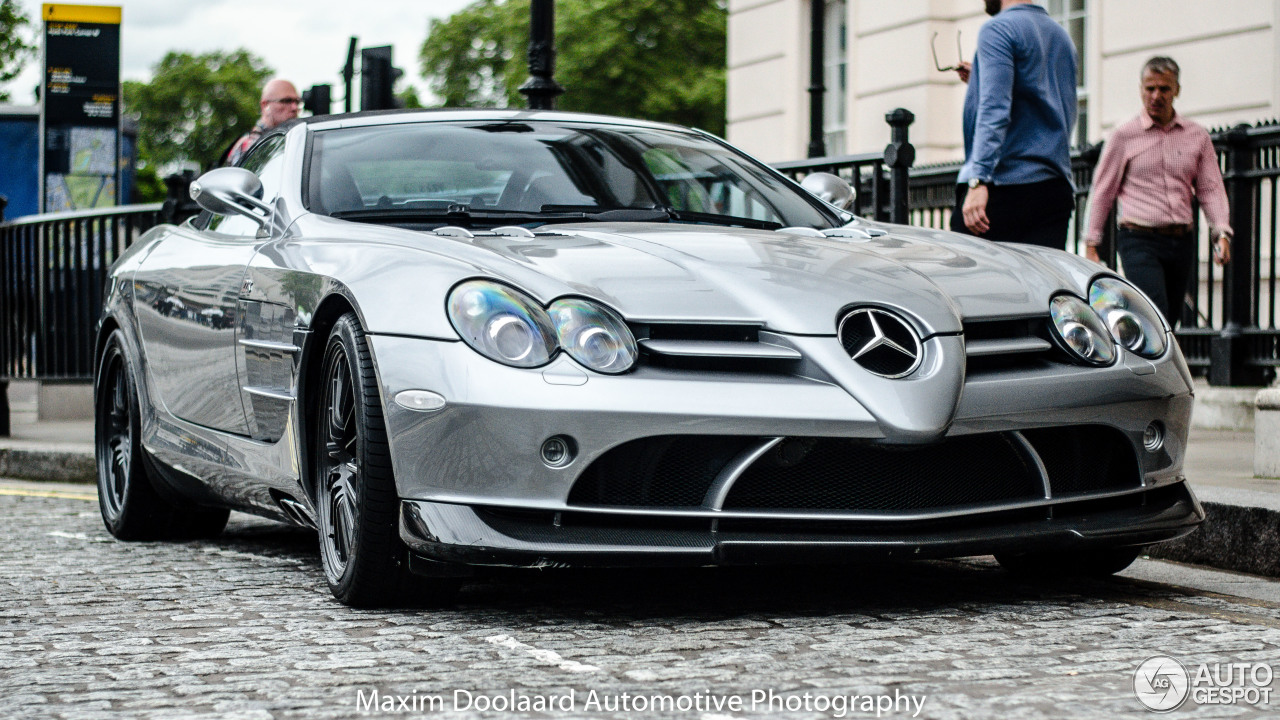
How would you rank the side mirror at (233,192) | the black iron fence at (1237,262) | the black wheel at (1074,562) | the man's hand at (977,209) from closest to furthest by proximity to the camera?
the black wheel at (1074,562) → the side mirror at (233,192) → the man's hand at (977,209) → the black iron fence at (1237,262)

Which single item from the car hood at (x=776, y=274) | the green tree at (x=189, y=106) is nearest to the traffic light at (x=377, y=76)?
the car hood at (x=776, y=274)

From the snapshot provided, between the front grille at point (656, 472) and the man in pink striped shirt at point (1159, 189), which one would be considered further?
the man in pink striped shirt at point (1159, 189)

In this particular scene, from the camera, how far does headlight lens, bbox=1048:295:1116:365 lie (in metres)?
4.61

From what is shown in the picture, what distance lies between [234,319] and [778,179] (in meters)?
1.85

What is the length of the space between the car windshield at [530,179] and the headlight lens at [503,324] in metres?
0.93

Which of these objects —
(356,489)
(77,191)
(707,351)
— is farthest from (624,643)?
(77,191)

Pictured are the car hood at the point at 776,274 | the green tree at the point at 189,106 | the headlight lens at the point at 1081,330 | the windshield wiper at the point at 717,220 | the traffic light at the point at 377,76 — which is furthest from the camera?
the green tree at the point at 189,106

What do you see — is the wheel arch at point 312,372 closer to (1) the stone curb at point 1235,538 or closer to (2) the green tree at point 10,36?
(1) the stone curb at point 1235,538

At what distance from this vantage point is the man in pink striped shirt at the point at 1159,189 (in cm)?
872

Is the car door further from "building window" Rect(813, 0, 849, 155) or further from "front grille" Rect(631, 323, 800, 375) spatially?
"building window" Rect(813, 0, 849, 155)

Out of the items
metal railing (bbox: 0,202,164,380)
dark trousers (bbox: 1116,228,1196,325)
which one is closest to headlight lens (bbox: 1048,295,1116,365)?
dark trousers (bbox: 1116,228,1196,325)

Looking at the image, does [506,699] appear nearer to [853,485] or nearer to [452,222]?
[853,485]

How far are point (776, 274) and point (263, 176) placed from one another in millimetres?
2339

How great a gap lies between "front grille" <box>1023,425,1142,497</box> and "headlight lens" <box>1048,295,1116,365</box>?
19cm
